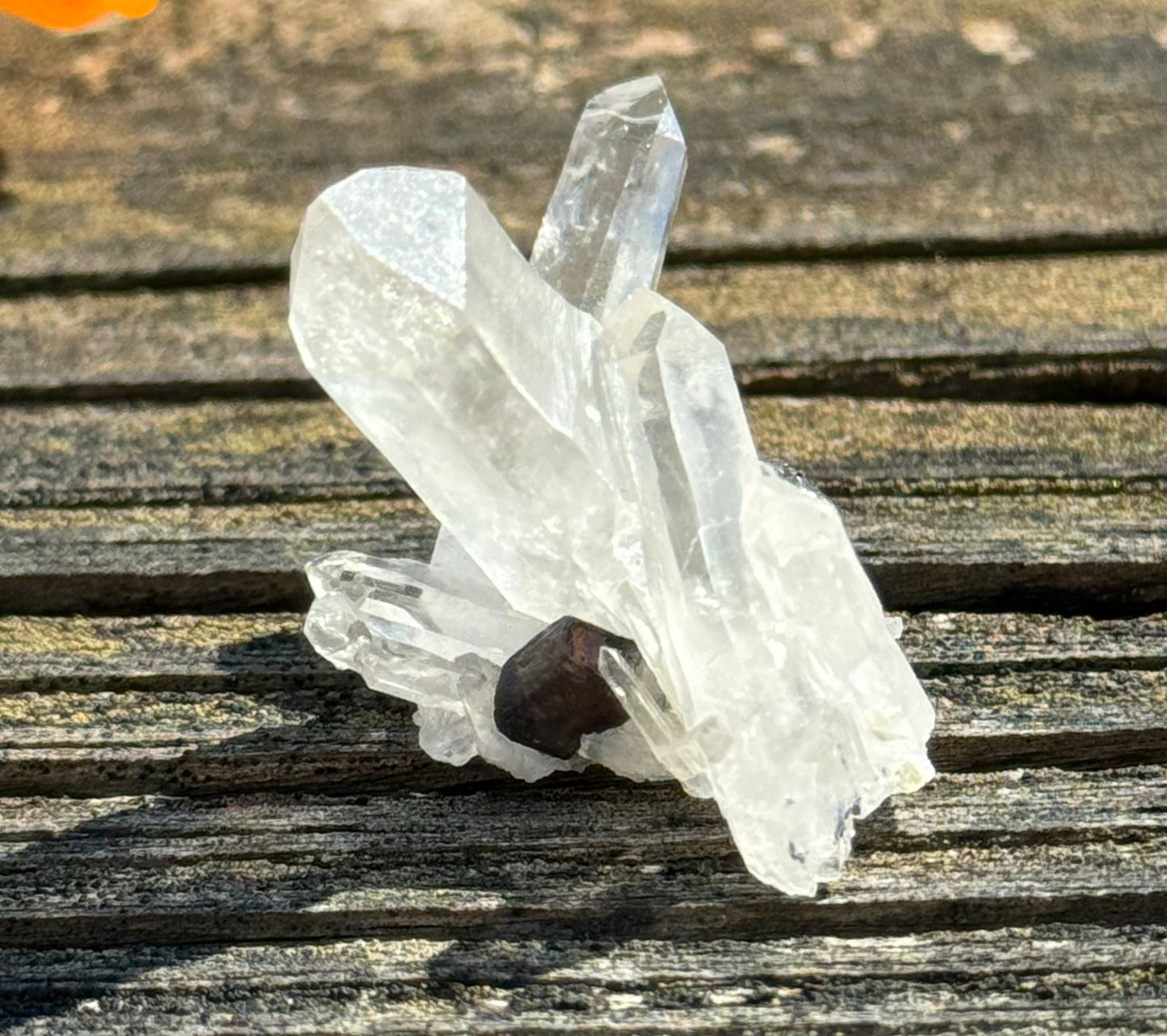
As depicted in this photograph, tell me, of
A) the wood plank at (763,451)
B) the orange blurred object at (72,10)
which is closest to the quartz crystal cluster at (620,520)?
the wood plank at (763,451)

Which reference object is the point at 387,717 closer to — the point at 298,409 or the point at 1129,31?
the point at 298,409

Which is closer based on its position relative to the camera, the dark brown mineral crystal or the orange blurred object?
the dark brown mineral crystal

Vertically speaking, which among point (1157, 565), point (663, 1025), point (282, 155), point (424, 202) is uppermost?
point (424, 202)

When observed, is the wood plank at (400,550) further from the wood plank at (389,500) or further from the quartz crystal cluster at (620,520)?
the quartz crystal cluster at (620,520)

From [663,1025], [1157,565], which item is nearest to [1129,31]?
[1157,565]

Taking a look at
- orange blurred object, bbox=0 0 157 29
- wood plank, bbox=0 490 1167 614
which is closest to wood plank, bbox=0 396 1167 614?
wood plank, bbox=0 490 1167 614

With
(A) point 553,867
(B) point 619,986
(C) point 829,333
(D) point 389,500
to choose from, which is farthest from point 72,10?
(B) point 619,986

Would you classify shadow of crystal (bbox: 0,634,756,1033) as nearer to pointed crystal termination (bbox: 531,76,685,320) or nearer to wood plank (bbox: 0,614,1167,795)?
wood plank (bbox: 0,614,1167,795)

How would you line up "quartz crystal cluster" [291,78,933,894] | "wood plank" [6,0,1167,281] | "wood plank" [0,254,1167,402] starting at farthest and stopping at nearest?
"wood plank" [6,0,1167,281]
"wood plank" [0,254,1167,402]
"quartz crystal cluster" [291,78,933,894]
